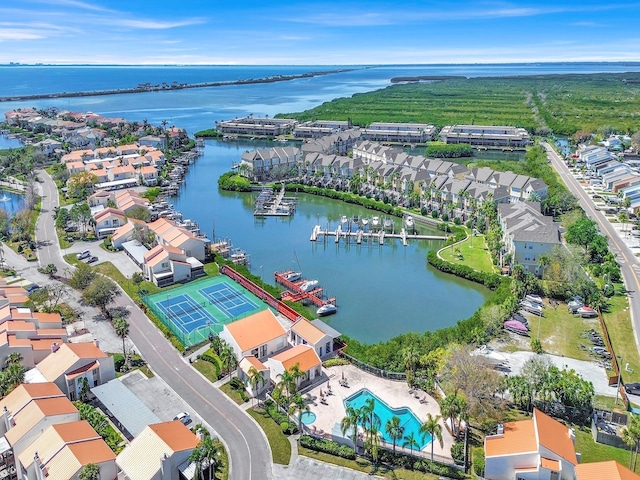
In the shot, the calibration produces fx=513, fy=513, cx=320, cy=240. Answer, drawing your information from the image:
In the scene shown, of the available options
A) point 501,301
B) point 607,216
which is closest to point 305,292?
point 501,301

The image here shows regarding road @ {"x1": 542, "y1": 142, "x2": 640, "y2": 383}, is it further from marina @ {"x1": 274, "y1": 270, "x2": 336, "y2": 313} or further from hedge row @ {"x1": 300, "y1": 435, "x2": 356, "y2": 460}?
marina @ {"x1": 274, "y1": 270, "x2": 336, "y2": 313}

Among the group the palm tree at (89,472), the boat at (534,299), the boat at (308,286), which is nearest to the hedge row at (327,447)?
the palm tree at (89,472)

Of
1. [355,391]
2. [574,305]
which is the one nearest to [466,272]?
[574,305]

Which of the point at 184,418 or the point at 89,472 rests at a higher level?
the point at 89,472

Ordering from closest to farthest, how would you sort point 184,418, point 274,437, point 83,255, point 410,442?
1. point 410,442
2. point 274,437
3. point 184,418
4. point 83,255

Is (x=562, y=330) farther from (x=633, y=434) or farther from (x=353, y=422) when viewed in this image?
(x=353, y=422)

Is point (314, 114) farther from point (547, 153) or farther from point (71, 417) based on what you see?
point (71, 417)

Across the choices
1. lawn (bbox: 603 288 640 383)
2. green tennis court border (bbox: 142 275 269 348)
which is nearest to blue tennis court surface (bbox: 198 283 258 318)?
green tennis court border (bbox: 142 275 269 348)
